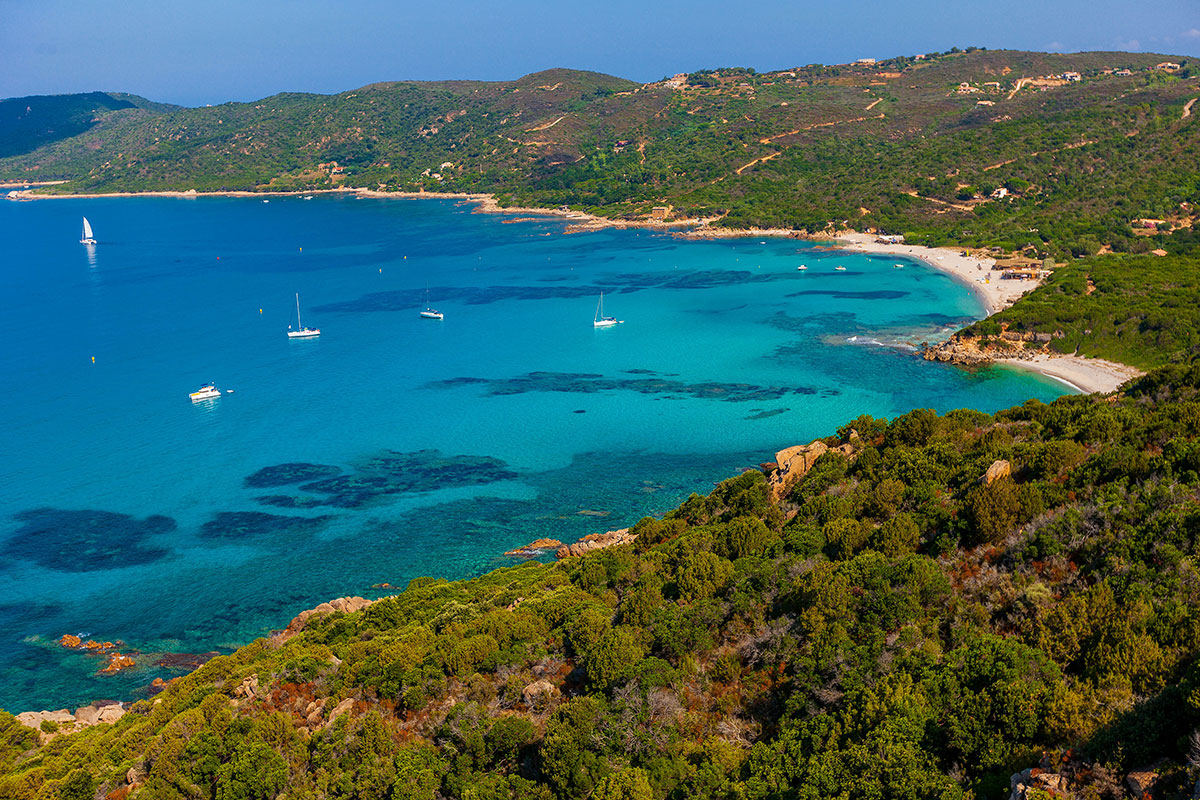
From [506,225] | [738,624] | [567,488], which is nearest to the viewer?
[738,624]

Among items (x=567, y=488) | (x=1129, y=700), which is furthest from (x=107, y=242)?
(x=1129, y=700)

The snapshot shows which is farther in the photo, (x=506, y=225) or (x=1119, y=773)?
(x=506, y=225)

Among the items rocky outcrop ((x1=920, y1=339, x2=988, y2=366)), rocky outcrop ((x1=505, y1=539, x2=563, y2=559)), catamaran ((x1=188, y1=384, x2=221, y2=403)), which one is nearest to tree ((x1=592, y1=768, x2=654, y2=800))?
rocky outcrop ((x1=505, y1=539, x2=563, y2=559))

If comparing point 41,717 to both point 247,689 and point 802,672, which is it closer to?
point 247,689

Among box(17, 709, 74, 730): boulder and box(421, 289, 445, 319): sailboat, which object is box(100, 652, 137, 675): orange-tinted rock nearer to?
box(17, 709, 74, 730): boulder

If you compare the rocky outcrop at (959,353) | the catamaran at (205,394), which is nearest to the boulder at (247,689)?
the catamaran at (205,394)

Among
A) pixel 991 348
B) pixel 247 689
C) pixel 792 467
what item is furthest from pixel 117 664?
pixel 991 348

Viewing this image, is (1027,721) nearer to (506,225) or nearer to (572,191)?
Answer: (506,225)
